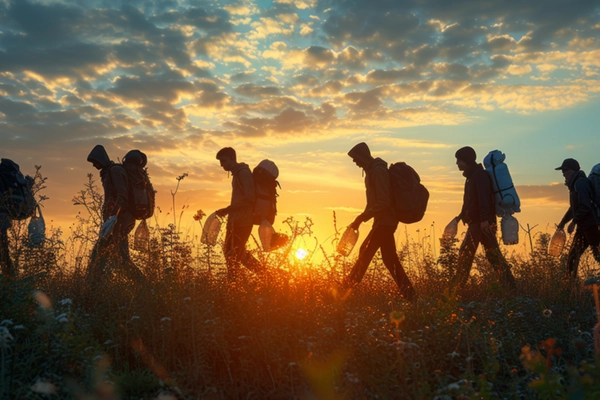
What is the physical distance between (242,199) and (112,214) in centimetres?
199

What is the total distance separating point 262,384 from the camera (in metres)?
4.91

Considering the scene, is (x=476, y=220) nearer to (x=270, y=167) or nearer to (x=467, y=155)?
Answer: (x=467, y=155)

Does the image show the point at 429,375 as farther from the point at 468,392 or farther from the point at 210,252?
the point at 210,252

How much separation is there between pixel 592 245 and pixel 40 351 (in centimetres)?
837

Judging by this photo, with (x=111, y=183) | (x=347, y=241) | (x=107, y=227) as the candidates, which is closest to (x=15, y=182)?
(x=111, y=183)

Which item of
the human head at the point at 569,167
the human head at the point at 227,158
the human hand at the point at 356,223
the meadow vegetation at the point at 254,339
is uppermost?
the human head at the point at 227,158

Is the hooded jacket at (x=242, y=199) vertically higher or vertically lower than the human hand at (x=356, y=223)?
higher

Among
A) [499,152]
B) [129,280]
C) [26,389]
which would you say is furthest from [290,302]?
[499,152]

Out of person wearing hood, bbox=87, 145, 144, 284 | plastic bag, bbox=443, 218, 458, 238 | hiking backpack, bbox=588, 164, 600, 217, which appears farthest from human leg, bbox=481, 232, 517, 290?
person wearing hood, bbox=87, 145, 144, 284

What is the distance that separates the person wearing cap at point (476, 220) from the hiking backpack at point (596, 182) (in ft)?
5.91

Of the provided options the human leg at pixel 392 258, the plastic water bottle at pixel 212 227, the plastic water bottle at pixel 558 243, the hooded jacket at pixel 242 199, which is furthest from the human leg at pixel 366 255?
the plastic water bottle at pixel 558 243

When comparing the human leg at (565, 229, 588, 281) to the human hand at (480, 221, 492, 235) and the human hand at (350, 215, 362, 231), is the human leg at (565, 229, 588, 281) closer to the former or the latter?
the human hand at (480, 221, 492, 235)

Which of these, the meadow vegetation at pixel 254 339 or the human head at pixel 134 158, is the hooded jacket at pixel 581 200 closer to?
the meadow vegetation at pixel 254 339

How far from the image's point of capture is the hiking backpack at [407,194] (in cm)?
807
